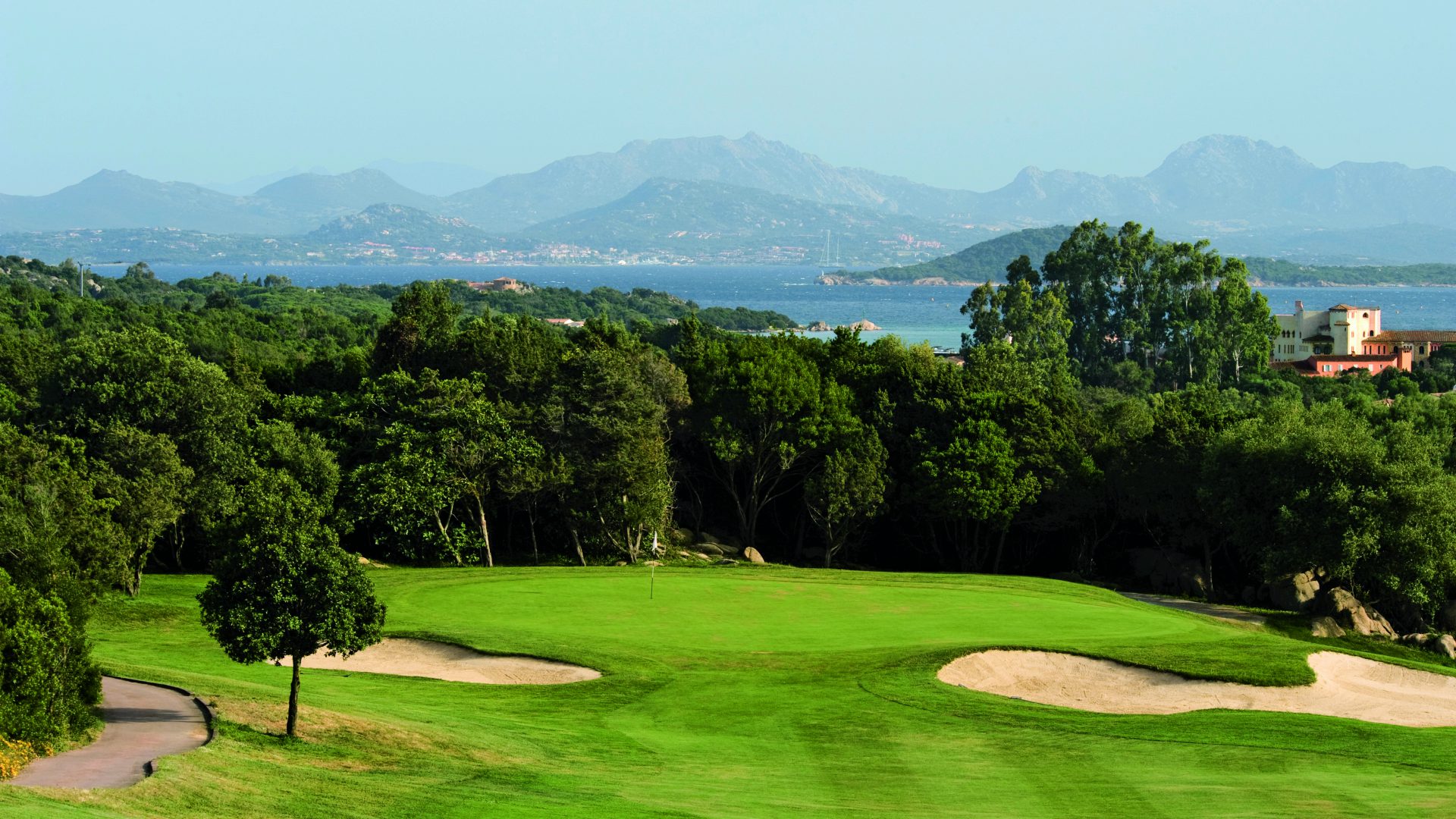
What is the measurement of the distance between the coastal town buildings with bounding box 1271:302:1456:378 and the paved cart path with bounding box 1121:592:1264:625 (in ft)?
230

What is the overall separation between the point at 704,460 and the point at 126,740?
128 feet

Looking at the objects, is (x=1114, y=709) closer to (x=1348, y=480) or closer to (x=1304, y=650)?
(x=1304, y=650)

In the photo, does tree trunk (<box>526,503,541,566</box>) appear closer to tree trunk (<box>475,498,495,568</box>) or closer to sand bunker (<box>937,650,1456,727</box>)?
tree trunk (<box>475,498,495,568</box>)

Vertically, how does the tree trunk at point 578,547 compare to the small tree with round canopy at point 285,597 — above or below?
below

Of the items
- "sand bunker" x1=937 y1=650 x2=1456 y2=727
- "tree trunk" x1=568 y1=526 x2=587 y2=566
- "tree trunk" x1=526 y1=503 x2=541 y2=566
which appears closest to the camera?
"sand bunker" x1=937 y1=650 x2=1456 y2=727

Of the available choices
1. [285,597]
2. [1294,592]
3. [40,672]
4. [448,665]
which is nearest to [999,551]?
[1294,592]

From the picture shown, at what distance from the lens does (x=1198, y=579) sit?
50.5m

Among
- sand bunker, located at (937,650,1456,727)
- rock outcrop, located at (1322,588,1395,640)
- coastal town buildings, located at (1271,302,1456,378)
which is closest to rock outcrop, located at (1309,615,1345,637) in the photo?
rock outcrop, located at (1322,588,1395,640)

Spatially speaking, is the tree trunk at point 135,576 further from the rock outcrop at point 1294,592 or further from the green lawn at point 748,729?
the rock outcrop at point 1294,592

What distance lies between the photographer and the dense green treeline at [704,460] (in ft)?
139

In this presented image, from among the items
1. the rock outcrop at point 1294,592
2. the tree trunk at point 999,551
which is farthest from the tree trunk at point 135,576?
the rock outcrop at point 1294,592

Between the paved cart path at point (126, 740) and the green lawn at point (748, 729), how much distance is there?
0.59m

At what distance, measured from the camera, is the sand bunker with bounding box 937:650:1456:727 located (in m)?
29.6

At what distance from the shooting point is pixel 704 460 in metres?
60.0
